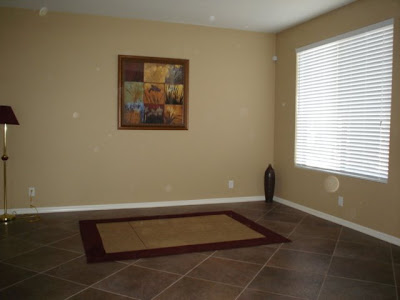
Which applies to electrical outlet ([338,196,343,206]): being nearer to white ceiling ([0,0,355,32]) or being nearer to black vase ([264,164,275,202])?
black vase ([264,164,275,202])

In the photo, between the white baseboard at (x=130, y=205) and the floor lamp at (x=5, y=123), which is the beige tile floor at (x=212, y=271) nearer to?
the floor lamp at (x=5, y=123)

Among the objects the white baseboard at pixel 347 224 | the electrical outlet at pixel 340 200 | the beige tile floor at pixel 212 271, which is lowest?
the beige tile floor at pixel 212 271

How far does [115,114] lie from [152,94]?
1.94 ft

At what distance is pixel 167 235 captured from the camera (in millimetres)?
3953

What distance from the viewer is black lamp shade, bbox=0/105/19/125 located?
427cm

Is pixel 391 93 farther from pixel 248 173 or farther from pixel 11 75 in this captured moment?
pixel 11 75

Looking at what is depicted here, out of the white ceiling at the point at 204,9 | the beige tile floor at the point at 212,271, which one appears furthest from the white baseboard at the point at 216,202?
the white ceiling at the point at 204,9

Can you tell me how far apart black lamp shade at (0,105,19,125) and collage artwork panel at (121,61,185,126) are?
1.37 metres

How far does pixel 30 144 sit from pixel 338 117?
394 centimetres

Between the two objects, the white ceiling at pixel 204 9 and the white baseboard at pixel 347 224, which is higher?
the white ceiling at pixel 204 9

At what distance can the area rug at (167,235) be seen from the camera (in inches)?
137

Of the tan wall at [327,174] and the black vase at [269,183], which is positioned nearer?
the tan wall at [327,174]

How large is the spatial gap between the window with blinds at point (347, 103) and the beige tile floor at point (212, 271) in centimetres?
95

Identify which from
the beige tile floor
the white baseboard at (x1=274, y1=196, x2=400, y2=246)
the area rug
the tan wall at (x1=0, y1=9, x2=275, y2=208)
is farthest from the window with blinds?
the area rug
